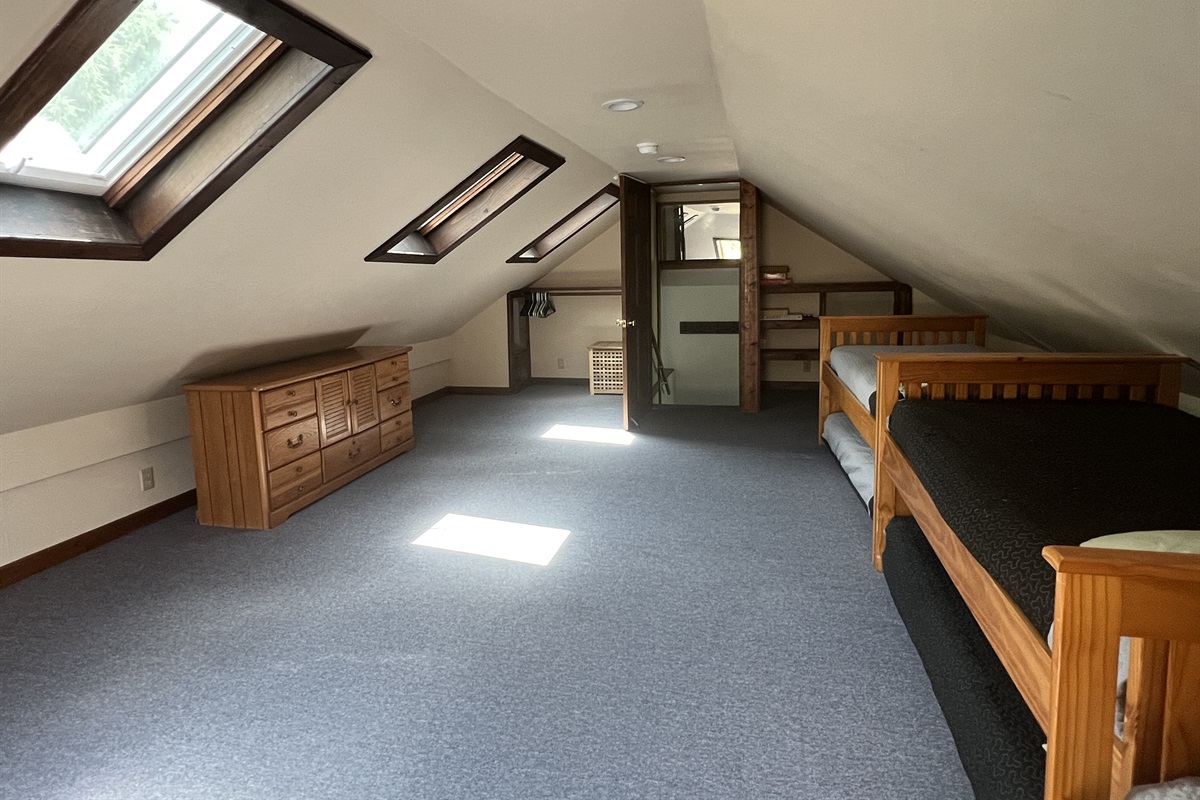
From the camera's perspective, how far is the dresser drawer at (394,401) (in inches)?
191

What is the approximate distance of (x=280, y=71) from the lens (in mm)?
2490

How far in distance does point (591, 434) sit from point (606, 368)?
4.99 ft

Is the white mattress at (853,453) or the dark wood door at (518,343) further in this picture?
the dark wood door at (518,343)

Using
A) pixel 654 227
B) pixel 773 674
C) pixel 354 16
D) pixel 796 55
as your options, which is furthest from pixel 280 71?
pixel 654 227

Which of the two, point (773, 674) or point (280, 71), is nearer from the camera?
point (773, 674)

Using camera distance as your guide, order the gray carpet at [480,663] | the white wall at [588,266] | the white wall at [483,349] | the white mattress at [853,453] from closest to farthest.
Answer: the gray carpet at [480,663]
the white mattress at [853,453]
the white wall at [483,349]
the white wall at [588,266]

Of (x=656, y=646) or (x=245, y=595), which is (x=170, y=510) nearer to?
(x=245, y=595)

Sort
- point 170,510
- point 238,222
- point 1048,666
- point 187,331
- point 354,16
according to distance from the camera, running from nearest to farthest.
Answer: point 1048,666, point 354,16, point 238,222, point 187,331, point 170,510

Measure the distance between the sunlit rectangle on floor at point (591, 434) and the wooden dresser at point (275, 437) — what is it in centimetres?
145

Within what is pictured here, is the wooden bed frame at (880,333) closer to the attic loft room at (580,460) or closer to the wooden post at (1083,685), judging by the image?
the attic loft room at (580,460)

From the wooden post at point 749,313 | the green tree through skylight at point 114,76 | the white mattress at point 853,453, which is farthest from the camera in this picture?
the wooden post at point 749,313

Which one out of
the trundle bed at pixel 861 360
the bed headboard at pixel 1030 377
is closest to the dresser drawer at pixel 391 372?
the trundle bed at pixel 861 360

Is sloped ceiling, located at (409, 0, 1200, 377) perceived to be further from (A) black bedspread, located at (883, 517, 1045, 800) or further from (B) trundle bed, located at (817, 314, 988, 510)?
(A) black bedspread, located at (883, 517, 1045, 800)

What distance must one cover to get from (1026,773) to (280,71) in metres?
2.74
